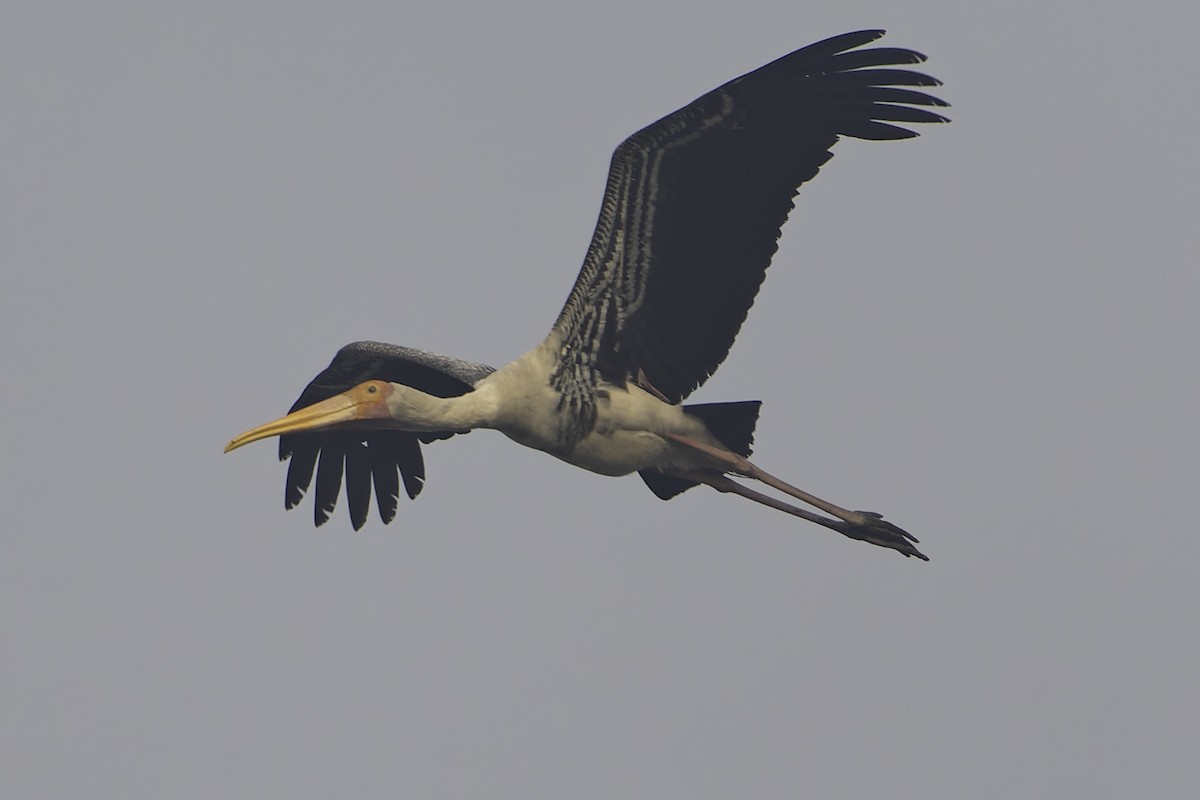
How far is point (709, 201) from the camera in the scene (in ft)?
44.9

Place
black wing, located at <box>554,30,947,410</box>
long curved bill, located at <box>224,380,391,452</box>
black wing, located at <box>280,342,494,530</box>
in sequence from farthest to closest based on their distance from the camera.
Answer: black wing, located at <box>280,342,494,530</box>, long curved bill, located at <box>224,380,391,452</box>, black wing, located at <box>554,30,947,410</box>

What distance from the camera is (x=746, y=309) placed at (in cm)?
1425

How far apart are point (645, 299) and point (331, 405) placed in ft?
7.74

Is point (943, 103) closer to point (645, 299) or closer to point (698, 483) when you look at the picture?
point (645, 299)

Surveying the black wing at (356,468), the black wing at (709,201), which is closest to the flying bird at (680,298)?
the black wing at (709,201)

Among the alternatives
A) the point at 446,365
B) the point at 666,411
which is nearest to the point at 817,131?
the point at 666,411

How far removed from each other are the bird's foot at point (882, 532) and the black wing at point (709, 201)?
5.35ft

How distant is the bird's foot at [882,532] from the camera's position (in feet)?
48.9

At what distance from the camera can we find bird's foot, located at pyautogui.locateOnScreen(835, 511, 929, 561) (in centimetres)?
1490

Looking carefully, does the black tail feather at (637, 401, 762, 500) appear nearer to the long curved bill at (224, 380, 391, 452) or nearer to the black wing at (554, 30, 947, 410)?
the black wing at (554, 30, 947, 410)

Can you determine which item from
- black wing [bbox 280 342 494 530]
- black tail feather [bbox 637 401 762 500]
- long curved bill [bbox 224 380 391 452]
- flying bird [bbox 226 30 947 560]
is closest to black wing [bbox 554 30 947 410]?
flying bird [bbox 226 30 947 560]

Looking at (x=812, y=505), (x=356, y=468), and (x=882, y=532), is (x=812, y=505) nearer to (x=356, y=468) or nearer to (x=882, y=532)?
(x=882, y=532)

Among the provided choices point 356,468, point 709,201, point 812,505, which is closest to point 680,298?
point 709,201

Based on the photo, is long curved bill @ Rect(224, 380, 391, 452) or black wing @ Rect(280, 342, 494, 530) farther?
black wing @ Rect(280, 342, 494, 530)
